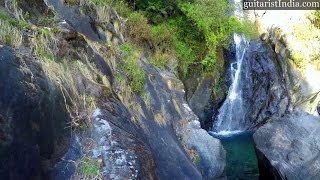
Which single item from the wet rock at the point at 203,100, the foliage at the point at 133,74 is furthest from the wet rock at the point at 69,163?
the wet rock at the point at 203,100

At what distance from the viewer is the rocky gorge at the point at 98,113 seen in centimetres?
483

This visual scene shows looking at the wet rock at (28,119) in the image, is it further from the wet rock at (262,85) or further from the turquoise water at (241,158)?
the wet rock at (262,85)

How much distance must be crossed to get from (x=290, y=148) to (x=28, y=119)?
24.7ft

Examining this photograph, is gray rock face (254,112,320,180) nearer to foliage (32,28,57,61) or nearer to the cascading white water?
foliage (32,28,57,61)

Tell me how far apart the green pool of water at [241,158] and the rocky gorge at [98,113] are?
2.23 m

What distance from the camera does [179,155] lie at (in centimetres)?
814

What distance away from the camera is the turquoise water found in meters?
13.2

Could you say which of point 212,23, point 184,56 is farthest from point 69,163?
point 212,23

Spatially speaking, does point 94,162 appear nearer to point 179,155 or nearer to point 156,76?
point 179,155

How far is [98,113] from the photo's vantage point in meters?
6.22

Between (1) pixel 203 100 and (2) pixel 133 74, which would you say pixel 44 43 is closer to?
(2) pixel 133 74

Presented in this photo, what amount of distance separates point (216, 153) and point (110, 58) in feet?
13.6

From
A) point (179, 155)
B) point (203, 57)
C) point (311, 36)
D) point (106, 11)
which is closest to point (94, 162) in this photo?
point (179, 155)

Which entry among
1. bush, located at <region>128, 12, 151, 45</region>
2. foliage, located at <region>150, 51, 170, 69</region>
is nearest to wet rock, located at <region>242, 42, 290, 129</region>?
foliage, located at <region>150, 51, 170, 69</region>
